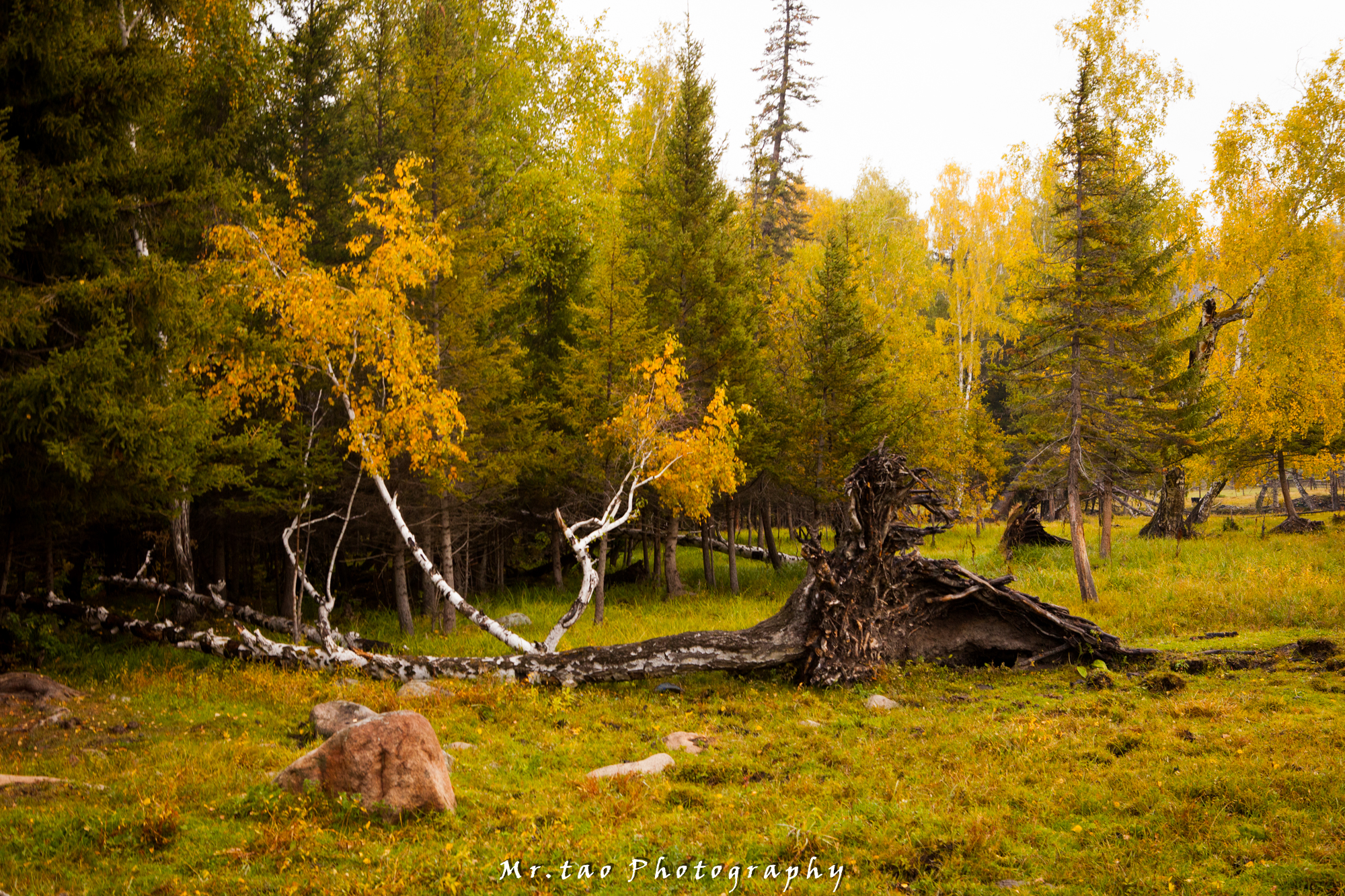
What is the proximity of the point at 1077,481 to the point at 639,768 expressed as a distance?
15.3m

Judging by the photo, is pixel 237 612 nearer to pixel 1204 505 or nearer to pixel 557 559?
pixel 557 559

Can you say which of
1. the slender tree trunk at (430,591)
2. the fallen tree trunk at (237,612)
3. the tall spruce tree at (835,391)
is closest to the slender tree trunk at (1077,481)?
the tall spruce tree at (835,391)

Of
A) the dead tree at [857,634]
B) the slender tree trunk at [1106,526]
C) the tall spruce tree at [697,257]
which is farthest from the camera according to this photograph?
the slender tree trunk at [1106,526]

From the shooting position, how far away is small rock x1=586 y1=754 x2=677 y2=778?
8.50 metres

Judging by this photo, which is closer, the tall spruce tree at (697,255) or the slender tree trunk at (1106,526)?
the tall spruce tree at (697,255)

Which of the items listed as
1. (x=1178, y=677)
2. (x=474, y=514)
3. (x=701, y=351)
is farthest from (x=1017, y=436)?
(x=474, y=514)

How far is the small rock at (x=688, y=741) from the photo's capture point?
9719mm

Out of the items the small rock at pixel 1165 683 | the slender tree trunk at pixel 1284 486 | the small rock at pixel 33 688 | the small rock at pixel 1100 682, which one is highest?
the slender tree trunk at pixel 1284 486

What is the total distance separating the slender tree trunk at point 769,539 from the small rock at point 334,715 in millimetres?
18917

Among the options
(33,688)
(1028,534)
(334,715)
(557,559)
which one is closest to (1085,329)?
(1028,534)

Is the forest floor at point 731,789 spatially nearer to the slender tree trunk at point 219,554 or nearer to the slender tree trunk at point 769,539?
the slender tree trunk at point 219,554

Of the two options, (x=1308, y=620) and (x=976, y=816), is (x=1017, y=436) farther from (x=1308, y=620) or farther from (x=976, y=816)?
(x=976, y=816)

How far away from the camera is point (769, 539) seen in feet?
93.1

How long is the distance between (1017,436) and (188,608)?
2199cm
